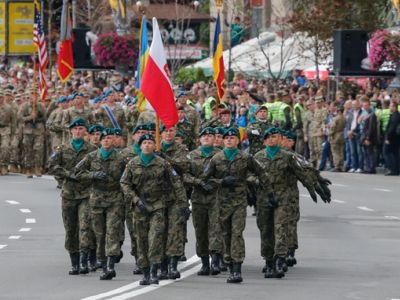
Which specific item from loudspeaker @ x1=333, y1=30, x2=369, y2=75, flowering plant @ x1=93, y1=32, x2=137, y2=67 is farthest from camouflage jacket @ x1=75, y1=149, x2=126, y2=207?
flowering plant @ x1=93, y1=32, x2=137, y2=67

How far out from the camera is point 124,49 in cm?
4875

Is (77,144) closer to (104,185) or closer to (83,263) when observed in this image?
(104,185)

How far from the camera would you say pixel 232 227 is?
18.4 m

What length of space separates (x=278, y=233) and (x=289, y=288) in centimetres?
149

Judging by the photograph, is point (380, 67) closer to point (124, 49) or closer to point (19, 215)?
point (124, 49)

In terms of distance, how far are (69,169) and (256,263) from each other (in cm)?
241

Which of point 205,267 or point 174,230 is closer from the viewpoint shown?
point 174,230

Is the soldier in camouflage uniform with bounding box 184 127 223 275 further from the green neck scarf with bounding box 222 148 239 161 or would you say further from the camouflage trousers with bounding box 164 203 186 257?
the camouflage trousers with bounding box 164 203 186 257

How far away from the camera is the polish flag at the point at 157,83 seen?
19.0 meters

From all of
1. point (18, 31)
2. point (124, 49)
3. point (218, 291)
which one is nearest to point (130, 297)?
point (218, 291)

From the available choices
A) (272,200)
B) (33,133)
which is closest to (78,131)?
(272,200)

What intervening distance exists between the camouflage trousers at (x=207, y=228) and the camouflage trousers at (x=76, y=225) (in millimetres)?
1194

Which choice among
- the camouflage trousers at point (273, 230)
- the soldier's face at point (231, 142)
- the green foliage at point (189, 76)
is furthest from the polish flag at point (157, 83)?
the green foliage at point (189, 76)

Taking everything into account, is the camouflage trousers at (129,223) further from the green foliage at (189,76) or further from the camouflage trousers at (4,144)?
the green foliage at (189,76)
